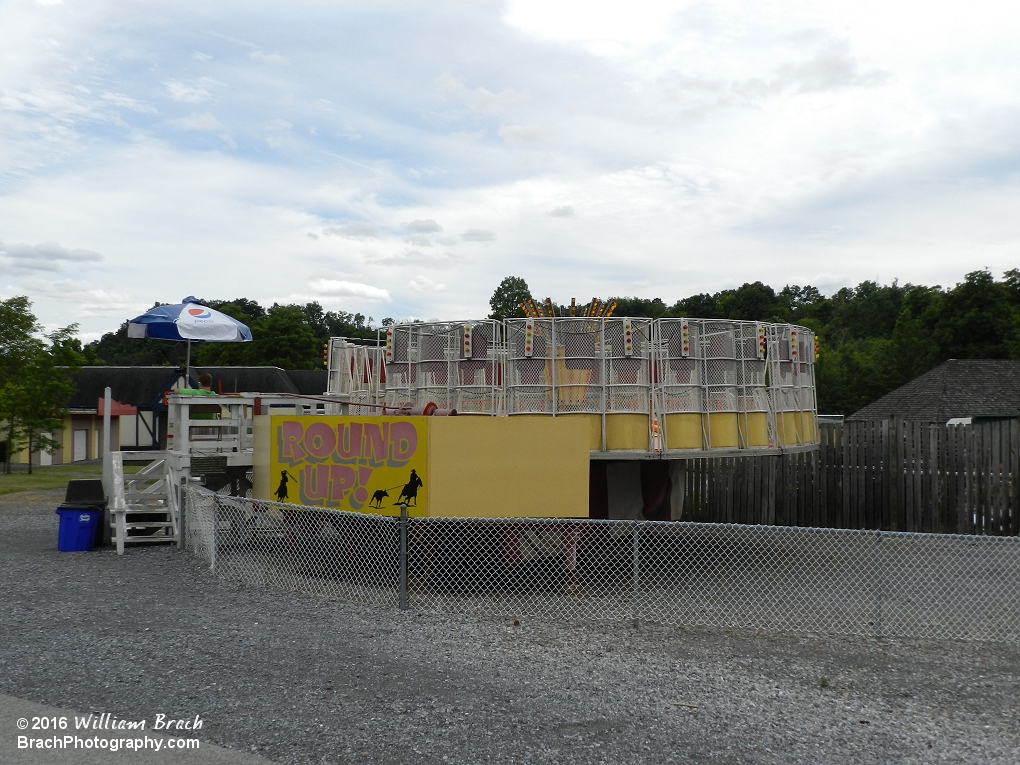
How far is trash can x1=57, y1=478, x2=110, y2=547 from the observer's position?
570 inches

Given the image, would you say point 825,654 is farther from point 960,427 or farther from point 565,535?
point 960,427

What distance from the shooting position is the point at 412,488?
453 inches

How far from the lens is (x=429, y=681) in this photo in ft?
24.3

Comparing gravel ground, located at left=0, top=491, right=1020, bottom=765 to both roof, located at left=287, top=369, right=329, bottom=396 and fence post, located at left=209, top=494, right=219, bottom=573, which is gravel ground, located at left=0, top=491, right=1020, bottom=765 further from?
roof, located at left=287, top=369, right=329, bottom=396

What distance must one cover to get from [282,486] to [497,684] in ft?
22.2

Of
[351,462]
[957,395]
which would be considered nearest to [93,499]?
[351,462]

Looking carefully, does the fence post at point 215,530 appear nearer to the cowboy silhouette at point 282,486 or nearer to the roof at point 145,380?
the cowboy silhouette at point 282,486

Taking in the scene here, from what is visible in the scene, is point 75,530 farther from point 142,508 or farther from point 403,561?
point 403,561

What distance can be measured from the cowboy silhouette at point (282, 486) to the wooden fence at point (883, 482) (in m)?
8.04

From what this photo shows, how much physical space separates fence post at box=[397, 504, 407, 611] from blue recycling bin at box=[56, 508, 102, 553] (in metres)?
6.93

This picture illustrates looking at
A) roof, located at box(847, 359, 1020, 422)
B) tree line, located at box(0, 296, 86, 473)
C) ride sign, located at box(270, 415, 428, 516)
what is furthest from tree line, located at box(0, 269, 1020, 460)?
roof, located at box(847, 359, 1020, 422)

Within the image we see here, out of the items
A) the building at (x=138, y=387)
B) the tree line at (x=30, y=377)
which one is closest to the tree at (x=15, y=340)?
the tree line at (x=30, y=377)

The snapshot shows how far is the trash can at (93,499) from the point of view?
14.5 m

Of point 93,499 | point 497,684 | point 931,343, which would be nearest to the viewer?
point 497,684
